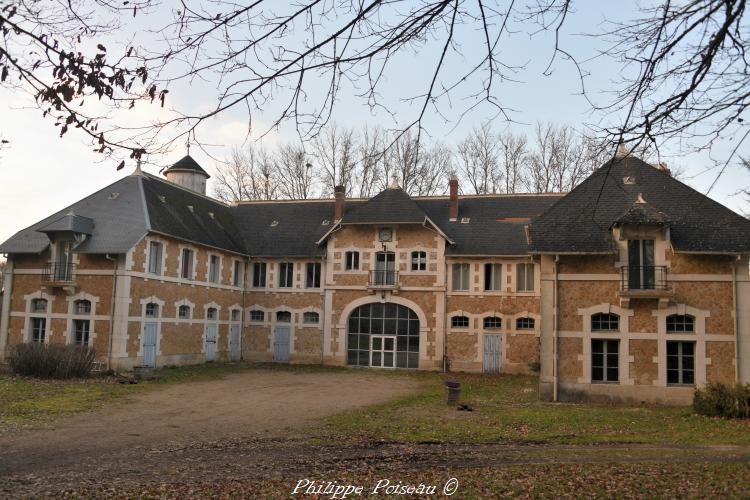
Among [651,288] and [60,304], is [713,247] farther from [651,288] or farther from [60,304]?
[60,304]

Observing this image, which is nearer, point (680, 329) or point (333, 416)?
point (333, 416)

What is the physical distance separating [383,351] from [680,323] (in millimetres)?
13835

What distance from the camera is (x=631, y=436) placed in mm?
12000

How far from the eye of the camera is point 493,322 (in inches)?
1062

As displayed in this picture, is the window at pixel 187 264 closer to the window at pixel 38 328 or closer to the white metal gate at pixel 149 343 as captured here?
the white metal gate at pixel 149 343

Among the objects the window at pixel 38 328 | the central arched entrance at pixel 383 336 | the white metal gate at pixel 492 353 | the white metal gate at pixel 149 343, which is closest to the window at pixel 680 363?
the white metal gate at pixel 492 353

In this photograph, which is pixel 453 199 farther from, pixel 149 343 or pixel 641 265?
pixel 149 343

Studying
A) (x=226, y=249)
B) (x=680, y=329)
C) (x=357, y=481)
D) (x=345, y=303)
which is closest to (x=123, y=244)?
(x=226, y=249)

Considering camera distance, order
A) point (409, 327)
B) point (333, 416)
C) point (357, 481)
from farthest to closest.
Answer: point (409, 327), point (333, 416), point (357, 481)

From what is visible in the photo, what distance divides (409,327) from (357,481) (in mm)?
19905

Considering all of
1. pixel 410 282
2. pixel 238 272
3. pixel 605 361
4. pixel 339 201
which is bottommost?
pixel 605 361

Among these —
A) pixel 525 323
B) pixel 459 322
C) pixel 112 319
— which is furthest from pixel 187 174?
pixel 525 323

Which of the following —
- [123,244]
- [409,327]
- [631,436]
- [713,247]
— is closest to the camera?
[631,436]

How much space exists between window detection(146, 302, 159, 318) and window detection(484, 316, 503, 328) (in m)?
13.6
